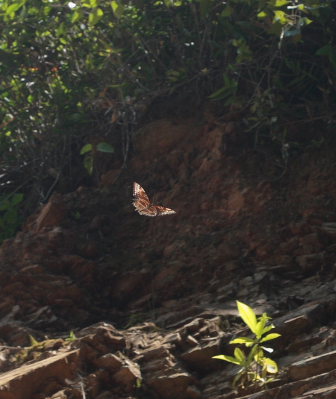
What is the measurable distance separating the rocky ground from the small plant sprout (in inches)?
2.4

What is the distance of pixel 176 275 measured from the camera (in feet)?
15.8

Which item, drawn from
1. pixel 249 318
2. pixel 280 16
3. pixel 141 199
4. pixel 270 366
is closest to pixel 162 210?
pixel 141 199

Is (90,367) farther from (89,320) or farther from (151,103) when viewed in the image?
(151,103)

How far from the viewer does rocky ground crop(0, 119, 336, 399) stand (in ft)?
11.6

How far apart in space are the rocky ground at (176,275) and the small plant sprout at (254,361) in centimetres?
6

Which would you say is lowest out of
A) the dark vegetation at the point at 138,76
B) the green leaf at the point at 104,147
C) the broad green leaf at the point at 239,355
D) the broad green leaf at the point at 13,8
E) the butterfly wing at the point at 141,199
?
the broad green leaf at the point at 239,355

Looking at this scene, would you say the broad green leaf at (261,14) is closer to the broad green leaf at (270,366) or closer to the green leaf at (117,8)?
the green leaf at (117,8)

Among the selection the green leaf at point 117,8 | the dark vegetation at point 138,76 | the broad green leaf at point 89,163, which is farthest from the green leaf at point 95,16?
the broad green leaf at point 89,163

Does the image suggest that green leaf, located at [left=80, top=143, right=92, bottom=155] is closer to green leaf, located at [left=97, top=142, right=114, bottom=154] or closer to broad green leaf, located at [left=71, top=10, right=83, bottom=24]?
green leaf, located at [left=97, top=142, right=114, bottom=154]

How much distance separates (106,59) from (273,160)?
1.50 m

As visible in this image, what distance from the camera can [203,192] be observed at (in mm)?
5422

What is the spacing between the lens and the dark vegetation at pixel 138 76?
5.41m

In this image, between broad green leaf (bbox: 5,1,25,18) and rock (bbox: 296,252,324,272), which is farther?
broad green leaf (bbox: 5,1,25,18)

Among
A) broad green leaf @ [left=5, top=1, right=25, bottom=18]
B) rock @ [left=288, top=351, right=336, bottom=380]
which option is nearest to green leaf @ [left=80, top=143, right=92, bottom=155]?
broad green leaf @ [left=5, top=1, right=25, bottom=18]
